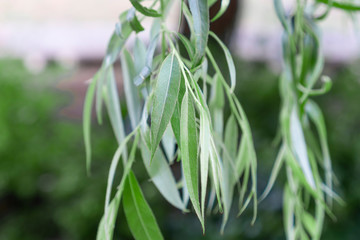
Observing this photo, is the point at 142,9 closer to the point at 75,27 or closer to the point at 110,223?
the point at 110,223

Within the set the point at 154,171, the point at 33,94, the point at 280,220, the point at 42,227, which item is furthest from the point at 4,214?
the point at 154,171

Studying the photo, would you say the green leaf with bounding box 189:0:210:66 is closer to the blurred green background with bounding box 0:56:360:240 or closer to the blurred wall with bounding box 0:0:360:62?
the blurred green background with bounding box 0:56:360:240

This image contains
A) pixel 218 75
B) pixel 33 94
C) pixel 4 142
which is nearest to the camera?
pixel 218 75

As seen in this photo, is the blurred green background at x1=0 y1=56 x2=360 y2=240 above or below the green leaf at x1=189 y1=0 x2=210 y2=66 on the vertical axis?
below

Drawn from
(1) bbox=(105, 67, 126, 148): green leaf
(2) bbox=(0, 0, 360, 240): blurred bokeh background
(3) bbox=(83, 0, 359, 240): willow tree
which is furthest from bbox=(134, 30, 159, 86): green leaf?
(2) bbox=(0, 0, 360, 240): blurred bokeh background

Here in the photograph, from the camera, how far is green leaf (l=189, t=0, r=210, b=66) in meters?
0.29

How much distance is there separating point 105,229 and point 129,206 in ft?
0.12

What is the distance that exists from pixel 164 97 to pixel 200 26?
6 centimetres

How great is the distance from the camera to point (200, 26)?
294 millimetres

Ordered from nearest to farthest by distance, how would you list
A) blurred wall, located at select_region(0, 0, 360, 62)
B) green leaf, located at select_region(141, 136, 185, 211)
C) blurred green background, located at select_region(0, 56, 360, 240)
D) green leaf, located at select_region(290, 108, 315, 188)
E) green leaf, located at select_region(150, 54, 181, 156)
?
green leaf, located at select_region(150, 54, 181, 156) → green leaf, located at select_region(141, 136, 185, 211) → green leaf, located at select_region(290, 108, 315, 188) → blurred green background, located at select_region(0, 56, 360, 240) → blurred wall, located at select_region(0, 0, 360, 62)

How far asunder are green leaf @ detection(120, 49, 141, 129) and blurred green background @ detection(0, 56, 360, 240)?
43.2 inches

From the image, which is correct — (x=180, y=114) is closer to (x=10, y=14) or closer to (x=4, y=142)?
(x=4, y=142)

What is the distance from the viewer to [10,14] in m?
4.32

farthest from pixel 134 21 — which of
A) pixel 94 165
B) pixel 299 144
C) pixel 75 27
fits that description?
pixel 75 27
